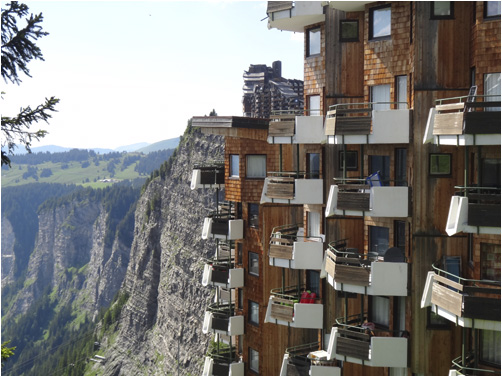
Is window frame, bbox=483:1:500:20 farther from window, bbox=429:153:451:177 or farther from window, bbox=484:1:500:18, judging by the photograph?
window, bbox=429:153:451:177

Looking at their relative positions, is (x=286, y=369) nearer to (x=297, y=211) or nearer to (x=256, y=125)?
(x=297, y=211)

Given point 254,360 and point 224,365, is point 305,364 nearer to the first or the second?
point 254,360

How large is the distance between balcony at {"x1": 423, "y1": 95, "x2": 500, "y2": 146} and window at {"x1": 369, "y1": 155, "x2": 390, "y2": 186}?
17.8ft

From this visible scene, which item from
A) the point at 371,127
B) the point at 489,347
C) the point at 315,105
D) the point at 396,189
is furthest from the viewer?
the point at 315,105

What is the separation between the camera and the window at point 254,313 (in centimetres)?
4812

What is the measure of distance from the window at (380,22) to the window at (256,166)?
55.3 feet

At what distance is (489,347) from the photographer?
2597cm

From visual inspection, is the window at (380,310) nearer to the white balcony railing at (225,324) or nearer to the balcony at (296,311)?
the balcony at (296,311)

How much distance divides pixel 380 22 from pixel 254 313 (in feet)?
74.7

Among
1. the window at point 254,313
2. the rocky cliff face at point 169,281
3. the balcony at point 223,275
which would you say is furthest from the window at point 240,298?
the rocky cliff face at point 169,281

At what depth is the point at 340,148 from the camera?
35500mm

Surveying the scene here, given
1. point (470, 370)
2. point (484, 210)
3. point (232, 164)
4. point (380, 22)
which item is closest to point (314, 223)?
point (380, 22)

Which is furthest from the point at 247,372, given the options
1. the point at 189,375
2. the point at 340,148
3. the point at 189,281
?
the point at 189,281

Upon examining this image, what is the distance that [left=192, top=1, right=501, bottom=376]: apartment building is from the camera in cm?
2558
